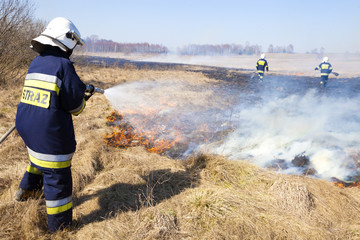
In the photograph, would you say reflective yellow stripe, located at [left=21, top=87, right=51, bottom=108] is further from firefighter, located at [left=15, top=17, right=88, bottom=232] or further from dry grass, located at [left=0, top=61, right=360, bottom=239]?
dry grass, located at [left=0, top=61, right=360, bottom=239]

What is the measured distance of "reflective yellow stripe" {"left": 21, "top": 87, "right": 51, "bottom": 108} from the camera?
2.01 m

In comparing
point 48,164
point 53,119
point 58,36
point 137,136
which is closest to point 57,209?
point 48,164

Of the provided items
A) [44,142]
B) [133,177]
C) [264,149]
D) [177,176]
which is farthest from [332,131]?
[44,142]

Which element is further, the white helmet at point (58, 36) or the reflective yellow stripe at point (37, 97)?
the white helmet at point (58, 36)

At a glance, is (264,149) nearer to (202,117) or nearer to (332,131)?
(332,131)

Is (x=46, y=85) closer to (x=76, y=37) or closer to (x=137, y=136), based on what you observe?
(x=76, y=37)

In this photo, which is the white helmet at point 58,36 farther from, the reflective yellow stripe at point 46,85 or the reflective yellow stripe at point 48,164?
the reflective yellow stripe at point 48,164

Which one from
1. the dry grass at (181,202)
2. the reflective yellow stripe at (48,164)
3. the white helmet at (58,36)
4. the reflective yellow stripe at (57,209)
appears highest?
the white helmet at (58,36)

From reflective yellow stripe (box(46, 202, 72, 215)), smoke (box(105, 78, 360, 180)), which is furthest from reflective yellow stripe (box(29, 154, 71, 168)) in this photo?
smoke (box(105, 78, 360, 180))

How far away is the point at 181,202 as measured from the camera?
9.26 ft

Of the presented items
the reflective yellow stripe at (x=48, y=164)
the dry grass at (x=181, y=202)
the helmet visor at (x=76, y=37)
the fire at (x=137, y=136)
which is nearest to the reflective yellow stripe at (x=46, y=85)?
the helmet visor at (x=76, y=37)

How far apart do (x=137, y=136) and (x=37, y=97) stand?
3496mm

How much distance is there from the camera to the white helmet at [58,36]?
2133 mm

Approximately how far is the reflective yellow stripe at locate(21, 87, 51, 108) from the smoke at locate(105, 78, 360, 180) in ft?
8.00
